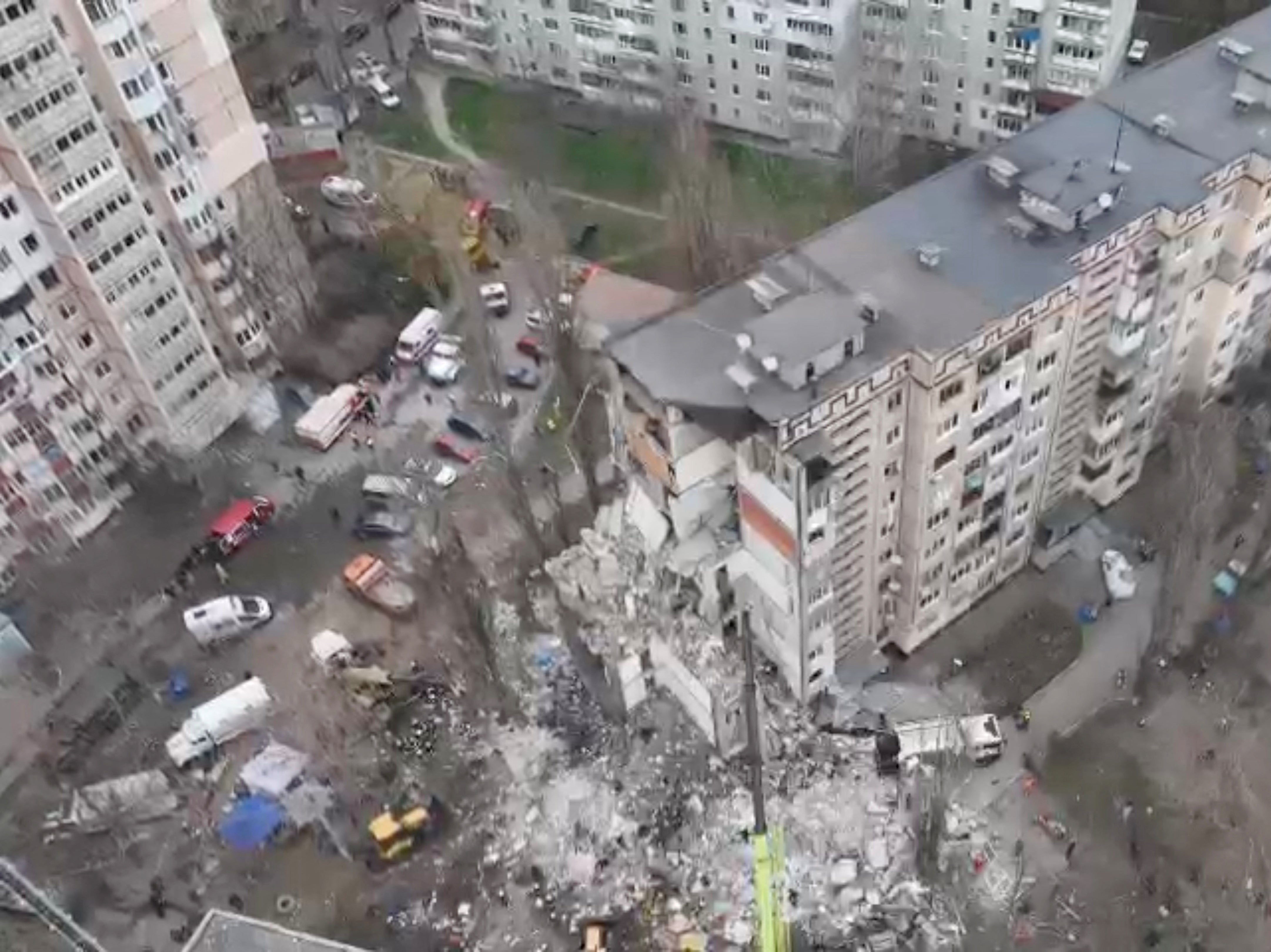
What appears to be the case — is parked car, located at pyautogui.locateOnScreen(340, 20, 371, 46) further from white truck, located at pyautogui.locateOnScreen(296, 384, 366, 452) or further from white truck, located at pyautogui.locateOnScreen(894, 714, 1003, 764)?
white truck, located at pyautogui.locateOnScreen(894, 714, 1003, 764)

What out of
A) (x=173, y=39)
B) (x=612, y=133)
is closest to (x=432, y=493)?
(x=173, y=39)

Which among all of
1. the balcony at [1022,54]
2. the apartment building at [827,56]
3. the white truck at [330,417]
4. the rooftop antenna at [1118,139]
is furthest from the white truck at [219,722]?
the balcony at [1022,54]

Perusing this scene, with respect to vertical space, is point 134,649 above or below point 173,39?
below

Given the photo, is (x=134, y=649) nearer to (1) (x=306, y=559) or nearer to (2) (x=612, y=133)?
(1) (x=306, y=559)

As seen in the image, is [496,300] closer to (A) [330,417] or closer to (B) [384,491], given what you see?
(A) [330,417]

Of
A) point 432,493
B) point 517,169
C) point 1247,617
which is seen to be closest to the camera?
point 1247,617

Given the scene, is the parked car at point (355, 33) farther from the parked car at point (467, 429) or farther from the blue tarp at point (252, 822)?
the blue tarp at point (252, 822)
